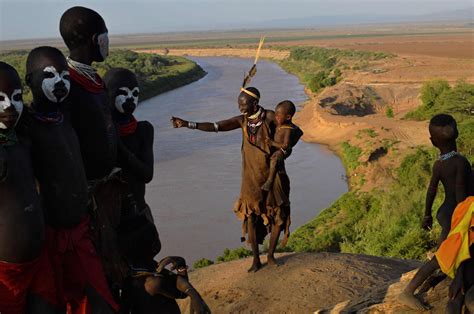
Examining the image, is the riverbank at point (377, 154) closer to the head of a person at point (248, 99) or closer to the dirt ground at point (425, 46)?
the head of a person at point (248, 99)

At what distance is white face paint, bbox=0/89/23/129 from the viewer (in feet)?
7.13

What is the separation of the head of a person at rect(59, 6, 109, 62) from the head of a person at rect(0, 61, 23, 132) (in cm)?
44

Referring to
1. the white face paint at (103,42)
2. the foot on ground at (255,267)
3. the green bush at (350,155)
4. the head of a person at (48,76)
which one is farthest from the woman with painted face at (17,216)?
the green bush at (350,155)

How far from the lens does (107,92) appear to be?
9.03 ft

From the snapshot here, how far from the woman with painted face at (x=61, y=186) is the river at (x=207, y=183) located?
816cm

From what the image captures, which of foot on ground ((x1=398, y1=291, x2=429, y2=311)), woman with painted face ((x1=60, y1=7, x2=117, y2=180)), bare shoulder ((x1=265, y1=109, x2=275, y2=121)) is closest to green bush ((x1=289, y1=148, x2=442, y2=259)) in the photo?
bare shoulder ((x1=265, y1=109, x2=275, y2=121))

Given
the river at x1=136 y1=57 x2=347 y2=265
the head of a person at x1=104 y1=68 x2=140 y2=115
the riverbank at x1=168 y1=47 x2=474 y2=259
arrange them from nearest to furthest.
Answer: the head of a person at x1=104 y1=68 x2=140 y2=115
the riverbank at x1=168 y1=47 x2=474 y2=259
the river at x1=136 y1=57 x2=347 y2=265

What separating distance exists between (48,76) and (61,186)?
480mm

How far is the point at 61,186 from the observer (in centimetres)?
241

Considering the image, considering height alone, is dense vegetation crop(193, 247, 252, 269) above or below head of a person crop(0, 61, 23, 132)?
below

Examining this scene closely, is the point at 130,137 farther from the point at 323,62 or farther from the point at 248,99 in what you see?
the point at 323,62

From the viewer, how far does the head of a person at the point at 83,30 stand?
258cm

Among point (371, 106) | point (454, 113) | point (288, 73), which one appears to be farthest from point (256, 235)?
point (288, 73)

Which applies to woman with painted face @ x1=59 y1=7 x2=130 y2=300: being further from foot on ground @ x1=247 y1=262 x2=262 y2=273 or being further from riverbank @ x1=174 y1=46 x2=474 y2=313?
foot on ground @ x1=247 y1=262 x2=262 y2=273
